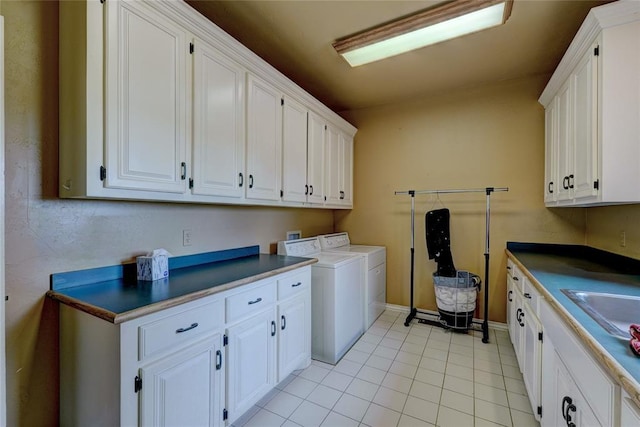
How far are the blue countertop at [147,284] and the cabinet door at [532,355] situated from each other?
149cm

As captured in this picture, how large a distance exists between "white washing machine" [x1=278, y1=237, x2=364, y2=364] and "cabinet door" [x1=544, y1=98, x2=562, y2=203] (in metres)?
1.89

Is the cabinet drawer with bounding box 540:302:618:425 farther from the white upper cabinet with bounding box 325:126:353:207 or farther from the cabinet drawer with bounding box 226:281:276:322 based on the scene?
the white upper cabinet with bounding box 325:126:353:207

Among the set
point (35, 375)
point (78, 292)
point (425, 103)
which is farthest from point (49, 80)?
point (425, 103)

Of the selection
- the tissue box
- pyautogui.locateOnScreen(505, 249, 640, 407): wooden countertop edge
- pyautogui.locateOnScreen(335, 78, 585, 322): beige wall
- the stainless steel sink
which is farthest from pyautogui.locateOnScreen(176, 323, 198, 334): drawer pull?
pyautogui.locateOnScreen(335, 78, 585, 322): beige wall

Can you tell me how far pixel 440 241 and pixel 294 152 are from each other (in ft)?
5.87

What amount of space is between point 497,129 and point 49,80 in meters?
3.64

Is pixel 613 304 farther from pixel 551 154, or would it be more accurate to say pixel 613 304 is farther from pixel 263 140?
pixel 263 140

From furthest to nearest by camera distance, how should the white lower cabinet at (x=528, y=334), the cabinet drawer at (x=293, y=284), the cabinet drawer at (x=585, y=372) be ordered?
the cabinet drawer at (x=293, y=284)
the white lower cabinet at (x=528, y=334)
the cabinet drawer at (x=585, y=372)

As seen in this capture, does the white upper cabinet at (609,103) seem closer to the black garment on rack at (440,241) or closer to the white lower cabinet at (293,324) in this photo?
the black garment on rack at (440,241)

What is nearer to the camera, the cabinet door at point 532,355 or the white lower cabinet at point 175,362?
the white lower cabinet at point 175,362

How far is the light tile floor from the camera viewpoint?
5.73 feet

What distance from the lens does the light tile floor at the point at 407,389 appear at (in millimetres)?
1746

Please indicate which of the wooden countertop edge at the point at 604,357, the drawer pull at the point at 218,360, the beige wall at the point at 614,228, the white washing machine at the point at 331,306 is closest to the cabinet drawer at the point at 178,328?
the drawer pull at the point at 218,360

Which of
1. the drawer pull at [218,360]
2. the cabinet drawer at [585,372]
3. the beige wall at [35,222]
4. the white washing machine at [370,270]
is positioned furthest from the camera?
the white washing machine at [370,270]
